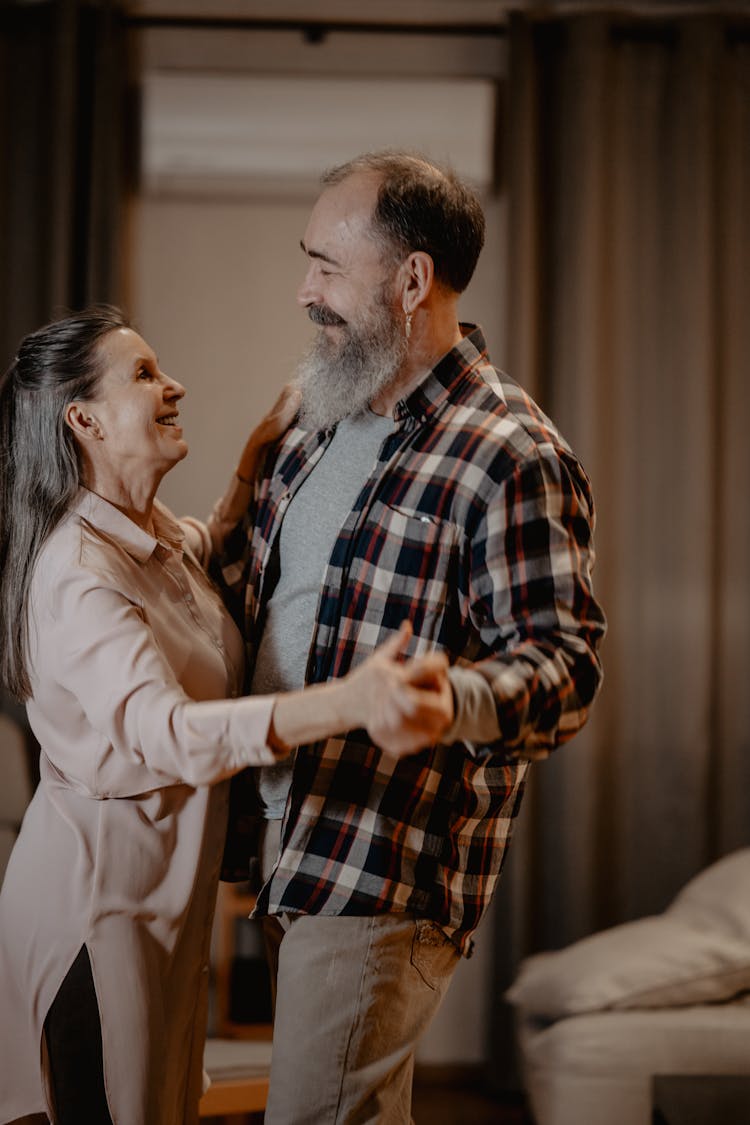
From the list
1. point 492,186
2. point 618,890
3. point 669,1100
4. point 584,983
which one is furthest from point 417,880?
point 492,186

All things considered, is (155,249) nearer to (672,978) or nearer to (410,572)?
(410,572)

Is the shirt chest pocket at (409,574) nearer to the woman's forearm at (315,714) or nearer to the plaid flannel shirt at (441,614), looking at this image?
the plaid flannel shirt at (441,614)

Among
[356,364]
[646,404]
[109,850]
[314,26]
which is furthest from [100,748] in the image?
[314,26]

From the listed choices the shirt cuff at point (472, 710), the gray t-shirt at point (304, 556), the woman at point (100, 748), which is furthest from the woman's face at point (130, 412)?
the shirt cuff at point (472, 710)

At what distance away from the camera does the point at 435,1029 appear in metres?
3.20

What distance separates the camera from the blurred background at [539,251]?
308 cm

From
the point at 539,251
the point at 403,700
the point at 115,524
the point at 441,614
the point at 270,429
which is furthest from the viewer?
the point at 539,251

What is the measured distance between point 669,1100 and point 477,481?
3.74 ft

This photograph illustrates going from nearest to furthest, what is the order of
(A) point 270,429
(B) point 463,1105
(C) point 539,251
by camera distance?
(A) point 270,429 < (B) point 463,1105 < (C) point 539,251

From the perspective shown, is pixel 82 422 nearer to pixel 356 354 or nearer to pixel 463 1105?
pixel 356 354

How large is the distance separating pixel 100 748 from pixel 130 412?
1.52ft

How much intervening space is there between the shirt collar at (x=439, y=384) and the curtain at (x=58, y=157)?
1702mm

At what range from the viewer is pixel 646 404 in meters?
3.18

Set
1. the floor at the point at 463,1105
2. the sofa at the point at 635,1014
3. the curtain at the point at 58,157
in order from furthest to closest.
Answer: the curtain at the point at 58,157 → the floor at the point at 463,1105 → the sofa at the point at 635,1014
